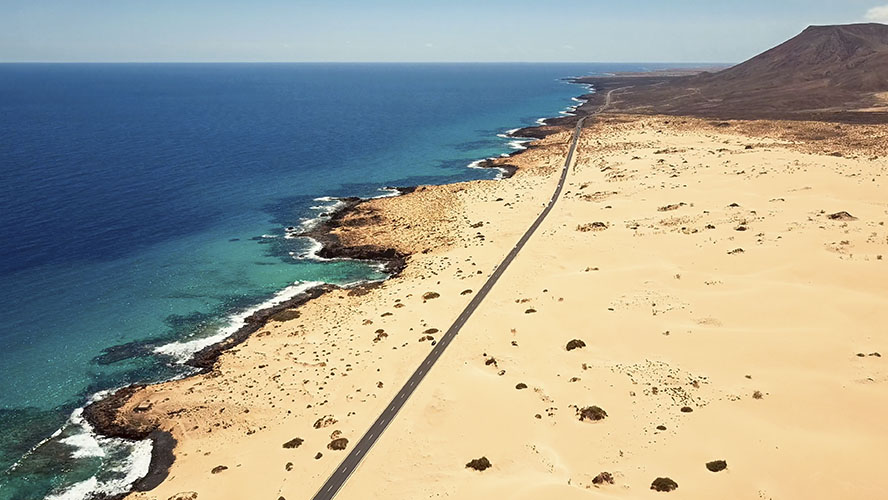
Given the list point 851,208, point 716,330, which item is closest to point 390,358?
point 716,330

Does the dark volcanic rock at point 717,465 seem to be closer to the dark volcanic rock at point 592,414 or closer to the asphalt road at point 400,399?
the dark volcanic rock at point 592,414

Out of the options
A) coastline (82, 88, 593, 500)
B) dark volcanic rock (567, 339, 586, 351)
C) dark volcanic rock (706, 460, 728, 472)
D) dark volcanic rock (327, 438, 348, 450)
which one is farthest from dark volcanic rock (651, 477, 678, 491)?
coastline (82, 88, 593, 500)

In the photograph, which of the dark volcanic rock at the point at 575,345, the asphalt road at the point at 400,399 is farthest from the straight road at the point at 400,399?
the dark volcanic rock at the point at 575,345

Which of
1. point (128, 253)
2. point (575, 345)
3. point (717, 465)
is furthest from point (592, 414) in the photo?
point (128, 253)

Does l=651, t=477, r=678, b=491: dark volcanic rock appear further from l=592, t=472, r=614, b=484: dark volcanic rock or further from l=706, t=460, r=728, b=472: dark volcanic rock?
Result: l=706, t=460, r=728, b=472: dark volcanic rock

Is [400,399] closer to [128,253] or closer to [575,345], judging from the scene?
[575,345]

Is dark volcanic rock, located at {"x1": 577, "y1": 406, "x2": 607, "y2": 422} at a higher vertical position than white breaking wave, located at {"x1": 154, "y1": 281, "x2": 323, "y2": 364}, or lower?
higher
